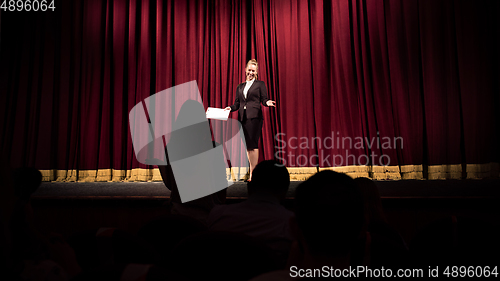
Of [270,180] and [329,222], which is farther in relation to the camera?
[270,180]

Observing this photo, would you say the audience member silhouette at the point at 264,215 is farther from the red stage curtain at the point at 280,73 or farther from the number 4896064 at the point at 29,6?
the number 4896064 at the point at 29,6

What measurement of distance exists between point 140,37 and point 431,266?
4765 millimetres

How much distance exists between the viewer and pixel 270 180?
4.24 feet

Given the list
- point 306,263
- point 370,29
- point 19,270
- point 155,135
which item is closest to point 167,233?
point 19,270

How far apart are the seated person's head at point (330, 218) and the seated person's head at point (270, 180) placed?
1.70ft

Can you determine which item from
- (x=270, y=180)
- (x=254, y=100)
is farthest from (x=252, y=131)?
(x=270, y=180)

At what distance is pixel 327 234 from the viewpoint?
0.71m

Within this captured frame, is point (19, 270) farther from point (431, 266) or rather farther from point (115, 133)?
point (115, 133)

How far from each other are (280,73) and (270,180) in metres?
3.37

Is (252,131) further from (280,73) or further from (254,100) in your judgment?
(280,73)

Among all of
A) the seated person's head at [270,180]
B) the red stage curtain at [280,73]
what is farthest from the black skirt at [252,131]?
the seated person's head at [270,180]

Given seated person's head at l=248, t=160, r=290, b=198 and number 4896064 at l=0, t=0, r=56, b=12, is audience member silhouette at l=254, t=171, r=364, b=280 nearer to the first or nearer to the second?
seated person's head at l=248, t=160, r=290, b=198

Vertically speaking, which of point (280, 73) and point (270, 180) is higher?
point (280, 73)

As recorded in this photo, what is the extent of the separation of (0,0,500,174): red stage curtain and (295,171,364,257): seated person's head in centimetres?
355
